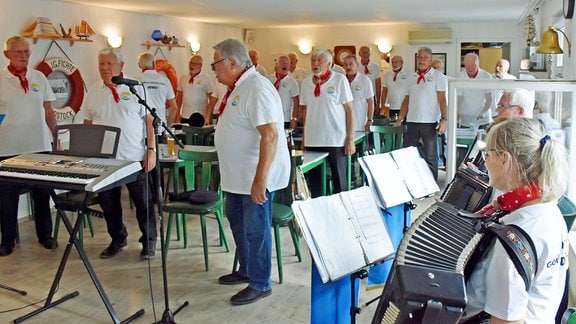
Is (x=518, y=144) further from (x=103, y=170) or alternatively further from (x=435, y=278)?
(x=103, y=170)

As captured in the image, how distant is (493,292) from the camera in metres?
1.48

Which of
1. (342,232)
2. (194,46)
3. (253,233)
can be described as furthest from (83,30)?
(342,232)

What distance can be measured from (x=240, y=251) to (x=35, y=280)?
1.47 metres

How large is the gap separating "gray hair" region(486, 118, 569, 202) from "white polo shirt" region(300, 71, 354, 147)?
3352mm

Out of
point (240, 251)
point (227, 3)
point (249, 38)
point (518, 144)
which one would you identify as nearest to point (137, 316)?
point (240, 251)

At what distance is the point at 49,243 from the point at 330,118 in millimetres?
2577

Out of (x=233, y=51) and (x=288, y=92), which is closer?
(x=233, y=51)

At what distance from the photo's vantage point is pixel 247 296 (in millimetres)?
3316

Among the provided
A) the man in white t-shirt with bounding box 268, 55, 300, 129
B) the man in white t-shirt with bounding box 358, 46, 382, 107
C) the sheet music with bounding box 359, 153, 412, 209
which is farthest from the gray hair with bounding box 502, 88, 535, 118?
the man in white t-shirt with bounding box 358, 46, 382, 107

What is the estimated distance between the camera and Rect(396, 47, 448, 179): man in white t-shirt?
6289 millimetres

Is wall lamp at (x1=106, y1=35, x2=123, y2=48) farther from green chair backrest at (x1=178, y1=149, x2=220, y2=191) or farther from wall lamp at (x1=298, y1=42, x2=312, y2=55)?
wall lamp at (x1=298, y1=42, x2=312, y2=55)

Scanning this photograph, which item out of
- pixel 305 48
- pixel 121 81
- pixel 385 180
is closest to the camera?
pixel 121 81

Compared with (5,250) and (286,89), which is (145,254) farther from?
(286,89)

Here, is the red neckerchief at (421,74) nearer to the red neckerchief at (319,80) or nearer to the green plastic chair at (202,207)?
the red neckerchief at (319,80)
